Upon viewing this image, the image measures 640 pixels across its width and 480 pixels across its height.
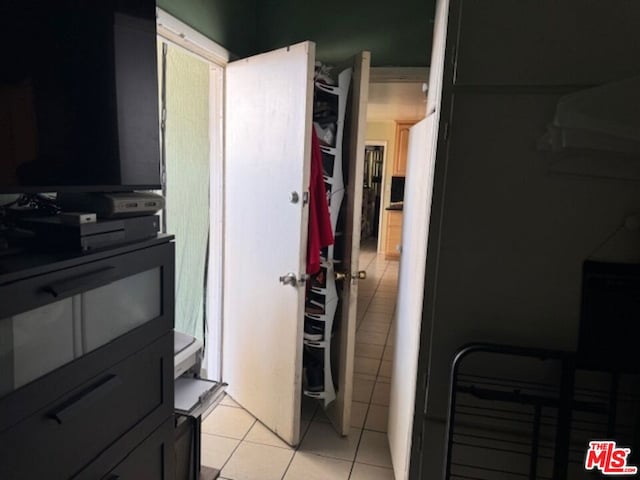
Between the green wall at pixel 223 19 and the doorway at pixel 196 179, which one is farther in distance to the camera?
the doorway at pixel 196 179

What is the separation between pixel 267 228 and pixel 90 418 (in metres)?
1.34

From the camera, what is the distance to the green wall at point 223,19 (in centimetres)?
209

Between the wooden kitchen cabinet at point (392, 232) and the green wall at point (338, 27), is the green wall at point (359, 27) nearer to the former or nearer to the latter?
the green wall at point (338, 27)

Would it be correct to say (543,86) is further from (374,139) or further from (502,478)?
(374,139)

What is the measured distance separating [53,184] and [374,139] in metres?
7.34

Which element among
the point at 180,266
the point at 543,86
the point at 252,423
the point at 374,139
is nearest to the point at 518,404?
the point at 543,86

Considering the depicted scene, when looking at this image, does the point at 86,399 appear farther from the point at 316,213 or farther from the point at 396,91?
the point at 396,91

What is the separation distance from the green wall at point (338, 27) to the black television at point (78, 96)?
1.27 m

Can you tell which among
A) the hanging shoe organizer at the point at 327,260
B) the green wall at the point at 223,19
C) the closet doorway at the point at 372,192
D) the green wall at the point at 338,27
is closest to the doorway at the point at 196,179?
the green wall at the point at 223,19

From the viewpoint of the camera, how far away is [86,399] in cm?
102

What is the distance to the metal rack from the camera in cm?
113

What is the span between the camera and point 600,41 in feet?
3.53

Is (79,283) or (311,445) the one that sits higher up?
(79,283)
